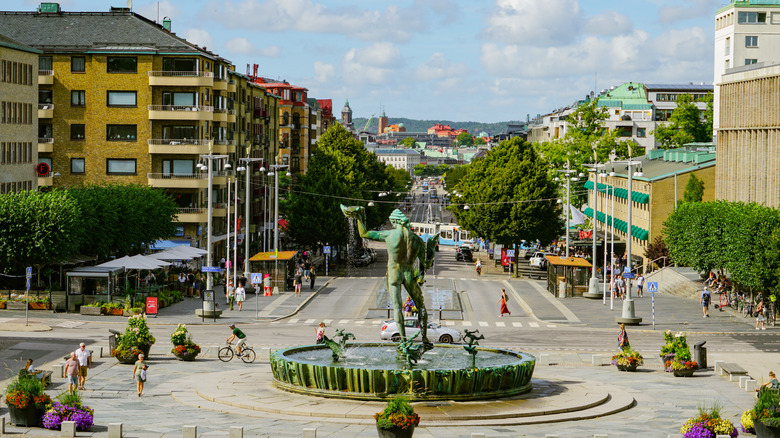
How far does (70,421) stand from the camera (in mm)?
29531

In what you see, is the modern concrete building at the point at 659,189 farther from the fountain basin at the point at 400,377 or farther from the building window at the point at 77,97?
the fountain basin at the point at 400,377

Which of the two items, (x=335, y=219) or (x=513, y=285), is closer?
(x=513, y=285)

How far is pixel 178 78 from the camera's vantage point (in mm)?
92938

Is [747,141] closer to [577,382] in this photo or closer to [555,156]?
[555,156]

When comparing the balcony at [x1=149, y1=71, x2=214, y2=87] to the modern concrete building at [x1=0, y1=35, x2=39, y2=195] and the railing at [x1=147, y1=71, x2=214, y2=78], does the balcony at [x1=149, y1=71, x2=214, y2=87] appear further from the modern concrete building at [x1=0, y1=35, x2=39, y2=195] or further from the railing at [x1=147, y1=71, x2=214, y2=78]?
the modern concrete building at [x1=0, y1=35, x2=39, y2=195]

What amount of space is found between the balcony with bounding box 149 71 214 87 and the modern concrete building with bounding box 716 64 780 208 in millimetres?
42361

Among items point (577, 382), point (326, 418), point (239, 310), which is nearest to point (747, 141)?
point (239, 310)

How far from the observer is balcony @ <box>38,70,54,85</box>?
93375 mm

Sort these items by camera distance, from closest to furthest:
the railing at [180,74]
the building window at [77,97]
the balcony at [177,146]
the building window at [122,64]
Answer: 1. the railing at [180,74]
2. the building window at [122,64]
3. the balcony at [177,146]
4. the building window at [77,97]

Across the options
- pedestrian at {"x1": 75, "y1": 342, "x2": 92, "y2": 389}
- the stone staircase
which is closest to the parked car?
the stone staircase

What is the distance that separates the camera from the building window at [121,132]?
9438 centimetres

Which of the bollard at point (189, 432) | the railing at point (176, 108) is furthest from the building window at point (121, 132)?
the bollard at point (189, 432)

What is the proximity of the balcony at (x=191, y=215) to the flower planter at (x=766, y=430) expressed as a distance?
2767 inches

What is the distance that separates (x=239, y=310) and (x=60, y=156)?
35.1 metres
